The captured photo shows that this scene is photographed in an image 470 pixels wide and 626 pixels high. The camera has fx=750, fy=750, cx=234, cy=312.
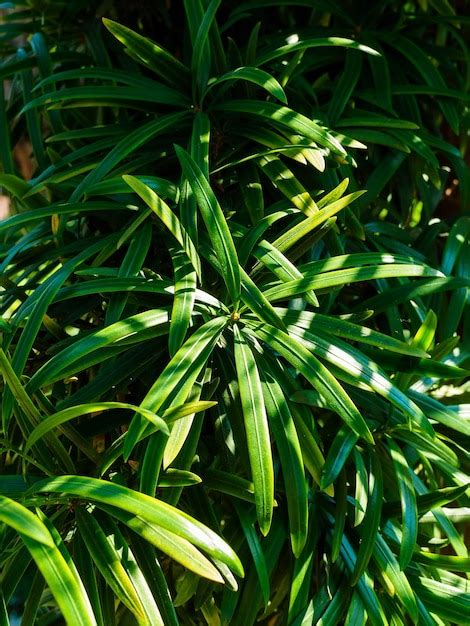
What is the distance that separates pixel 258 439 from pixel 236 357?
0.10 metres

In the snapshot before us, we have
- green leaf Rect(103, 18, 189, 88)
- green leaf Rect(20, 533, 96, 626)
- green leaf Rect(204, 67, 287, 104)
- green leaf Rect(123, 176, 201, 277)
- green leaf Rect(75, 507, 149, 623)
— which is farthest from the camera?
green leaf Rect(103, 18, 189, 88)

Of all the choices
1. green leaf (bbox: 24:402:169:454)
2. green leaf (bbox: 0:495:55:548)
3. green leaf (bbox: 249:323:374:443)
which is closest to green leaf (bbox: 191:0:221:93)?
green leaf (bbox: 249:323:374:443)

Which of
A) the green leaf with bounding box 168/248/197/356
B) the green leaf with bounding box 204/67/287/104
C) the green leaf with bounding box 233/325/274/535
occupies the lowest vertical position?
the green leaf with bounding box 233/325/274/535

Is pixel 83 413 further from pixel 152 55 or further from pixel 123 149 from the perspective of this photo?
pixel 152 55

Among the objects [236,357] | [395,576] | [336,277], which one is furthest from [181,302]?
[395,576]

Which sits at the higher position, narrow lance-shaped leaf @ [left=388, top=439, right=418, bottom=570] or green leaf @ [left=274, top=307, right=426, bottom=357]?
green leaf @ [left=274, top=307, right=426, bottom=357]

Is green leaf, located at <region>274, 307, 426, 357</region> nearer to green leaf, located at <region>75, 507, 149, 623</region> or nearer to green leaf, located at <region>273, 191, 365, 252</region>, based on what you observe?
green leaf, located at <region>273, 191, 365, 252</region>

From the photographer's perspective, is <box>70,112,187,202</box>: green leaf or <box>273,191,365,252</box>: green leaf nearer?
<box>273,191,365,252</box>: green leaf

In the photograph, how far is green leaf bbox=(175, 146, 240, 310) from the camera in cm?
86

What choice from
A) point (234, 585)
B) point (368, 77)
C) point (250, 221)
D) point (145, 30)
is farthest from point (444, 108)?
point (234, 585)

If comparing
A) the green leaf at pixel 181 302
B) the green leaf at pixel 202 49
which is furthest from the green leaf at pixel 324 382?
the green leaf at pixel 202 49

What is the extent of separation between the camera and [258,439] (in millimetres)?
796

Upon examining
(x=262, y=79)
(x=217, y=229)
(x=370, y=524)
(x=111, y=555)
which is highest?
(x=262, y=79)

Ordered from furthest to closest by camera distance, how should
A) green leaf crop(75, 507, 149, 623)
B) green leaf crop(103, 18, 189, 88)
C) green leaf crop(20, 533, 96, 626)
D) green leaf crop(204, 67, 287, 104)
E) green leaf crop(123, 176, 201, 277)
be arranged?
green leaf crop(103, 18, 189, 88) < green leaf crop(204, 67, 287, 104) < green leaf crop(123, 176, 201, 277) < green leaf crop(75, 507, 149, 623) < green leaf crop(20, 533, 96, 626)
